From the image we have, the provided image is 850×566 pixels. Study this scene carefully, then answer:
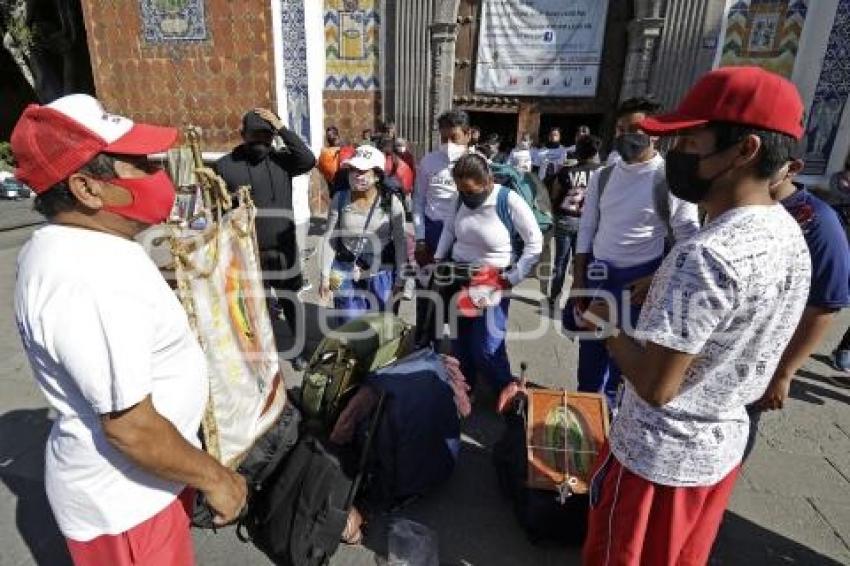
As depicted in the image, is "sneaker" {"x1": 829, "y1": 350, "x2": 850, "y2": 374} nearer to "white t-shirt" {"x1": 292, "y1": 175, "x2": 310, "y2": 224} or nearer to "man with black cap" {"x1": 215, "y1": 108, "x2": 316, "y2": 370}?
"man with black cap" {"x1": 215, "y1": 108, "x2": 316, "y2": 370}

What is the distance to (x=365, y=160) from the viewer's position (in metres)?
3.40

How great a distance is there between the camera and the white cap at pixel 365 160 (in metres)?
3.36

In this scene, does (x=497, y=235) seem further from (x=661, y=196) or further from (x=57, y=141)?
(x=57, y=141)

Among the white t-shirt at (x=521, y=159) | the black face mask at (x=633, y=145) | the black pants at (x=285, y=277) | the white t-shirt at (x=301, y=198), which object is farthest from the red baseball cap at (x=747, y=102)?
the white t-shirt at (x=301, y=198)

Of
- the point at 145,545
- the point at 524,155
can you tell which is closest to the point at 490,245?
the point at 145,545

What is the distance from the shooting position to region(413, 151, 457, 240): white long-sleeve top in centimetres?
432

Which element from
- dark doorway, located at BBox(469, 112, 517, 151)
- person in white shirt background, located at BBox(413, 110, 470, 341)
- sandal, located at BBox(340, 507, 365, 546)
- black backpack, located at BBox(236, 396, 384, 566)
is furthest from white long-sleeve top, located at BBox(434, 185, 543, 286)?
dark doorway, located at BBox(469, 112, 517, 151)

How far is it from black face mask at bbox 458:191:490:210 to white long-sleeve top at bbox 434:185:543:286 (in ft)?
0.07

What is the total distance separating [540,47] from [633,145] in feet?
22.0

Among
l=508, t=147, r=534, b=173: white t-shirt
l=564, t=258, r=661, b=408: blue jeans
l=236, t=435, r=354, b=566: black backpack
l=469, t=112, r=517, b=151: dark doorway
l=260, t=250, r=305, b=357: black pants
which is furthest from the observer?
l=469, t=112, r=517, b=151: dark doorway

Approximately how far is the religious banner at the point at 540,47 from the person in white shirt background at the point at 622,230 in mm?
5979

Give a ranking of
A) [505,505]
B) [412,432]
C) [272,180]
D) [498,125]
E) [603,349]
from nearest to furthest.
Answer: [412,432]
[505,505]
[603,349]
[272,180]
[498,125]

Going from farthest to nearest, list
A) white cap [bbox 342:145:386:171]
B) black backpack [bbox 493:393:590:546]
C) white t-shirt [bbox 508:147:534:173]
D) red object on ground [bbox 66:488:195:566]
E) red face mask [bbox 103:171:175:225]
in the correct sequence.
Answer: white t-shirt [bbox 508:147:534:173]
white cap [bbox 342:145:386:171]
black backpack [bbox 493:393:590:546]
red object on ground [bbox 66:488:195:566]
red face mask [bbox 103:171:175:225]

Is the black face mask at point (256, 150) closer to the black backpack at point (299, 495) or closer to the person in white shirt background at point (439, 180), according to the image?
the person in white shirt background at point (439, 180)
